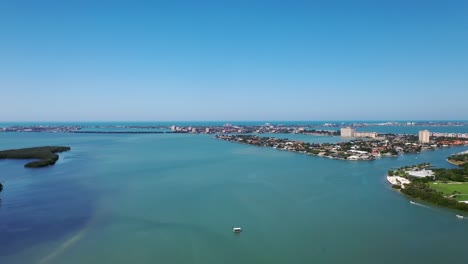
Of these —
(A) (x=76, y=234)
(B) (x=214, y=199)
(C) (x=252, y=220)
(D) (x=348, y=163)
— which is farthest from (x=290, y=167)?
(A) (x=76, y=234)

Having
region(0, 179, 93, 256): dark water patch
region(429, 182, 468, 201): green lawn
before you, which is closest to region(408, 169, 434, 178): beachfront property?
region(429, 182, 468, 201): green lawn

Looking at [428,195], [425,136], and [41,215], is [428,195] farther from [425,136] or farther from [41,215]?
[425,136]

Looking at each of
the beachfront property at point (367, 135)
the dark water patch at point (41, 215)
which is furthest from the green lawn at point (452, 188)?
the beachfront property at point (367, 135)

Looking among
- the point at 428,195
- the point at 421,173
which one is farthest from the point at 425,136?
the point at 428,195

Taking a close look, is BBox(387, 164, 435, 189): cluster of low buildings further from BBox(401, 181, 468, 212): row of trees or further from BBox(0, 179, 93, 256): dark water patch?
BBox(0, 179, 93, 256): dark water patch

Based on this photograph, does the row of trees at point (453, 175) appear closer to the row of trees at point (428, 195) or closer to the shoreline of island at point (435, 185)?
the shoreline of island at point (435, 185)
